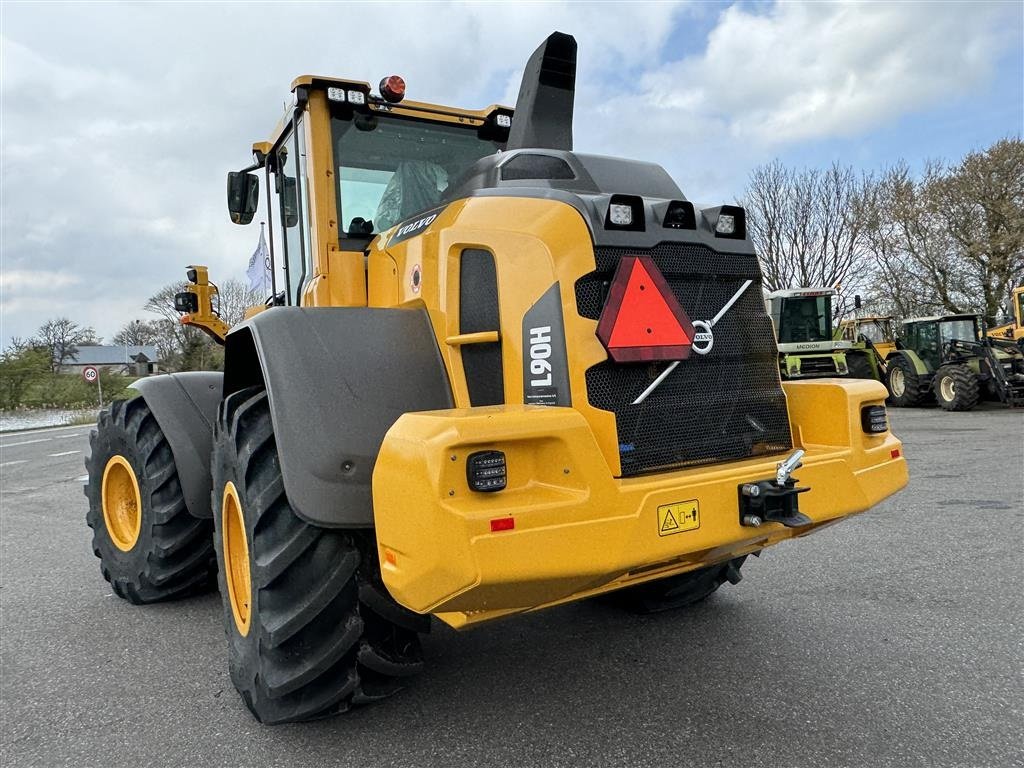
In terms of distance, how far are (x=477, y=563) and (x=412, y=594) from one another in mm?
259

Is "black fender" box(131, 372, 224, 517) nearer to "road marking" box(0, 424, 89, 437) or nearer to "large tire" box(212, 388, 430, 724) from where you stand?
"large tire" box(212, 388, 430, 724)

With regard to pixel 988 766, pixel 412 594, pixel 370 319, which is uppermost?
pixel 370 319

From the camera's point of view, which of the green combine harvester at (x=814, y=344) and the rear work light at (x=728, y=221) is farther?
the green combine harvester at (x=814, y=344)

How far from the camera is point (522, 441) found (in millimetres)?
2057

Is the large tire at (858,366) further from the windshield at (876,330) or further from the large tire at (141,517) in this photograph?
the large tire at (141,517)

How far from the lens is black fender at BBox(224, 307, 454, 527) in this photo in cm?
242

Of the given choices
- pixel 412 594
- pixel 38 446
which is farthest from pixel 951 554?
pixel 38 446

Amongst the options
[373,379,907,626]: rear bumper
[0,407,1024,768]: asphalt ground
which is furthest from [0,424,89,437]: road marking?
[373,379,907,626]: rear bumper

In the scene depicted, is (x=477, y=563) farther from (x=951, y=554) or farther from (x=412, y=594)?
(x=951, y=554)

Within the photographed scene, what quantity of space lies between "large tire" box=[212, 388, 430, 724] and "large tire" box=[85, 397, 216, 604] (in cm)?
137

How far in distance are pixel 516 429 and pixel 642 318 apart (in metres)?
0.70

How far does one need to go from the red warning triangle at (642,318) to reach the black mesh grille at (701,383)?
0.04m

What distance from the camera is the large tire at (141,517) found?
12.7 ft

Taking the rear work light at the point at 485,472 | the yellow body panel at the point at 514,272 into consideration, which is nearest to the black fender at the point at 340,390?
the yellow body panel at the point at 514,272
